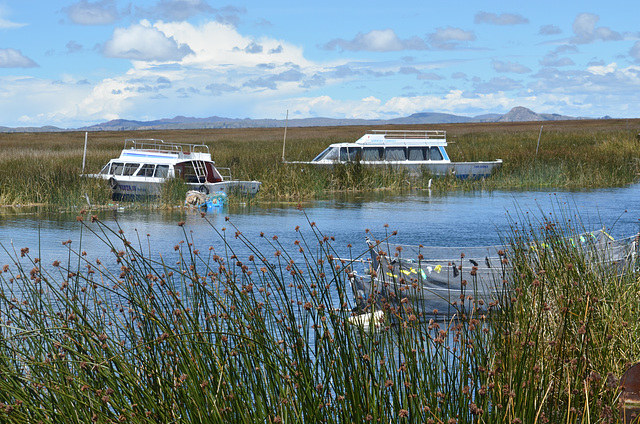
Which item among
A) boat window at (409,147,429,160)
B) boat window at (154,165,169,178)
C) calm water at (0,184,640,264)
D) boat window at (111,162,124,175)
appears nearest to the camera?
calm water at (0,184,640,264)

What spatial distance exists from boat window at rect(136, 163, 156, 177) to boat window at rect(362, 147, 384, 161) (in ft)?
25.7

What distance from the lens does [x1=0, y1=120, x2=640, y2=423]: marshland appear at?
354 centimetres

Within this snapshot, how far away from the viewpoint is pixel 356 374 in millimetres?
3605

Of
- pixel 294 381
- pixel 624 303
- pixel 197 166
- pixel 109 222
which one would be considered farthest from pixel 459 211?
pixel 294 381

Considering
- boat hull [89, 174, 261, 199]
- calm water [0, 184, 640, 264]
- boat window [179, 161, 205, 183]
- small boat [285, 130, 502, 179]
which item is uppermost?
small boat [285, 130, 502, 179]

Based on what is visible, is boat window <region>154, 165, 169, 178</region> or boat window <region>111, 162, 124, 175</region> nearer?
boat window <region>154, 165, 169, 178</region>

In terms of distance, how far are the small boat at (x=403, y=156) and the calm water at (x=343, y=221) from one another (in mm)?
2239

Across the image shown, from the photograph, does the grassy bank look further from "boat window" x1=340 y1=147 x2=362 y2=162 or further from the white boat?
the white boat

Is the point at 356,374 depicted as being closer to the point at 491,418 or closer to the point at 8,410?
the point at 491,418

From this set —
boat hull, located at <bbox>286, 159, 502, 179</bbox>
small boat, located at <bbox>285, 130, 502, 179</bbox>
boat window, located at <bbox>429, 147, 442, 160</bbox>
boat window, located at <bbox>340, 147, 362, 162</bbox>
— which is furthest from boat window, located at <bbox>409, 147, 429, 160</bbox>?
boat window, located at <bbox>340, 147, 362, 162</bbox>

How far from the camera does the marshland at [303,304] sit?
11.6 ft

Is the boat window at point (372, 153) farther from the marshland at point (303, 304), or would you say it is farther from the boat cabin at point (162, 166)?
the boat cabin at point (162, 166)

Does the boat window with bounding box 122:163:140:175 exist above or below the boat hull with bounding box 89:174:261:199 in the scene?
above

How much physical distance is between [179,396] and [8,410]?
73 centimetres
